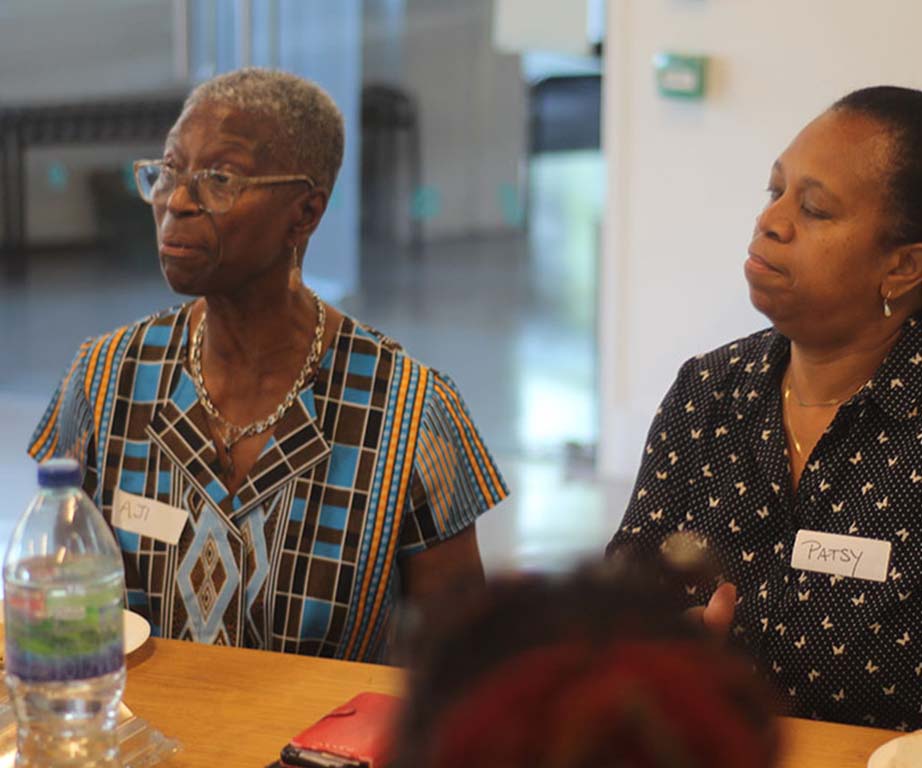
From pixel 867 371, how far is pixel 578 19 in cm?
317

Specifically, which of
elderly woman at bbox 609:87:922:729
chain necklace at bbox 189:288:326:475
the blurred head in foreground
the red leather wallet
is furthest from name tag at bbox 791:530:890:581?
the blurred head in foreground

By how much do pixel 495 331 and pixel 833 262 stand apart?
16.3ft

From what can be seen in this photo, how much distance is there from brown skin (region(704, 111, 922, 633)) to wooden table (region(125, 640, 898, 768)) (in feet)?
1.59

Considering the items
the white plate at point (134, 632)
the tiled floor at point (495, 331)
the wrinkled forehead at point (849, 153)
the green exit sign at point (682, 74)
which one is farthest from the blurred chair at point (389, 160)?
the white plate at point (134, 632)

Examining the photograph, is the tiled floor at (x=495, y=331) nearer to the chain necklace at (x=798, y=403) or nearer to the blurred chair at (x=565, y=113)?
the blurred chair at (x=565, y=113)

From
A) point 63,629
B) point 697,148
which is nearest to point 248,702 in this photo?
point 63,629

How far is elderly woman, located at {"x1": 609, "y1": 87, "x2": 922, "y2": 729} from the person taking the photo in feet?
5.95

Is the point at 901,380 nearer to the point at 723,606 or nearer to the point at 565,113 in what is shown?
the point at 723,606

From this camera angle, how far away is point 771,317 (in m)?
1.95

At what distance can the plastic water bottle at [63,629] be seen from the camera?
1339 millimetres

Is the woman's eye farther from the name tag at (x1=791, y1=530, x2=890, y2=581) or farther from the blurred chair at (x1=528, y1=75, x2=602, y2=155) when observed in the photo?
the blurred chair at (x1=528, y1=75, x2=602, y2=155)

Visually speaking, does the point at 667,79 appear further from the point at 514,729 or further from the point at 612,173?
the point at 514,729

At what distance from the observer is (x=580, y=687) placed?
56cm

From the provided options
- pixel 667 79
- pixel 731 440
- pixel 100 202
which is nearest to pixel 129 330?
pixel 731 440
